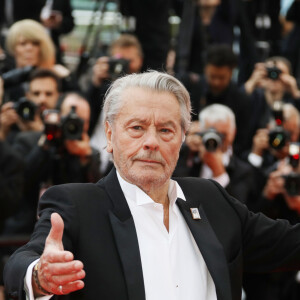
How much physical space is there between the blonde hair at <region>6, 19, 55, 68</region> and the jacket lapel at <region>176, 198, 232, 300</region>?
338 cm

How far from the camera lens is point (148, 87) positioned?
2.50 meters

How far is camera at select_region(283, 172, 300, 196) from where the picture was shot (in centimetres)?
475

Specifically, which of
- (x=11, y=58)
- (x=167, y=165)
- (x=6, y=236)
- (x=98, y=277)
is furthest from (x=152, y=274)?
(x=11, y=58)

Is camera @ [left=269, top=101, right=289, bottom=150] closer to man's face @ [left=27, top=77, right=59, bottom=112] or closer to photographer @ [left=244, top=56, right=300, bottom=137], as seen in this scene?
photographer @ [left=244, top=56, right=300, bottom=137]

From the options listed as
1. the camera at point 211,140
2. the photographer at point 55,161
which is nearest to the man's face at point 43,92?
the photographer at point 55,161

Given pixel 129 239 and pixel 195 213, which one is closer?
pixel 129 239

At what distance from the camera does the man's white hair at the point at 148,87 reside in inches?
98.8

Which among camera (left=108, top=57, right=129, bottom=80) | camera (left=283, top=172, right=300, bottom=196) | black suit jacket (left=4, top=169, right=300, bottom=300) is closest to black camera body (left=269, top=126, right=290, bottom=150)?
camera (left=283, top=172, right=300, bottom=196)

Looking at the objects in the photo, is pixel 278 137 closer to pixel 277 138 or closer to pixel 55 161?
pixel 277 138

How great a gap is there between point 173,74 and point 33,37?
1074mm

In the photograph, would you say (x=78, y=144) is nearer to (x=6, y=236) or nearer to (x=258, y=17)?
(x=6, y=236)

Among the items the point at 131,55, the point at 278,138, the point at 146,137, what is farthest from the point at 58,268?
the point at 131,55

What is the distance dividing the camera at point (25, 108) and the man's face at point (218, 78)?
5.22 ft

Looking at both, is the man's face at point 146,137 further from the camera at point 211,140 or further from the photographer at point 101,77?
the photographer at point 101,77
